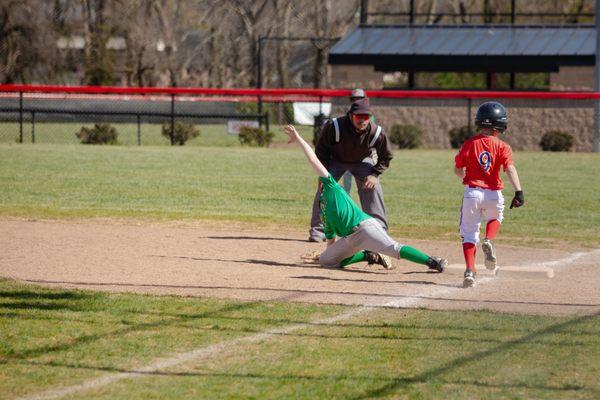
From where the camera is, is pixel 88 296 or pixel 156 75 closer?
pixel 88 296

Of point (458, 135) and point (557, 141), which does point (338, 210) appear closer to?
point (458, 135)

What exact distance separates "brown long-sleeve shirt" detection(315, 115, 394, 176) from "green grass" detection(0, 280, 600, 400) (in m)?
3.37

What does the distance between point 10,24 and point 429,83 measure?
22.3 meters

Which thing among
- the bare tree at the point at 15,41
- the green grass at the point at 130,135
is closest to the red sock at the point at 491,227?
the green grass at the point at 130,135

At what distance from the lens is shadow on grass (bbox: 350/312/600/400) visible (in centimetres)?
547

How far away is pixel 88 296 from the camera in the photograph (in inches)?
322

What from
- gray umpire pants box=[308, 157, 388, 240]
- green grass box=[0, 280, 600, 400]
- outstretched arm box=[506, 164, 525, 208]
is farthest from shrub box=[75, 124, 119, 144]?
green grass box=[0, 280, 600, 400]

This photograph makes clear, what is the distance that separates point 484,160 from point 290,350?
3.32 m

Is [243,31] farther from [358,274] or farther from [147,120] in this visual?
[358,274]

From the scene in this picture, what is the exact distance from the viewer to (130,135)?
37.8 meters

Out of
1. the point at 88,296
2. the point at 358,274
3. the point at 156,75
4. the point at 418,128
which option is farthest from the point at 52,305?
the point at 156,75

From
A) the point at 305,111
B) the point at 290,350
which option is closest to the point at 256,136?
the point at 305,111

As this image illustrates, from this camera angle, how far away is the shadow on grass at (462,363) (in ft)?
17.9

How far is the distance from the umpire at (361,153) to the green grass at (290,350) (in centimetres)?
321
